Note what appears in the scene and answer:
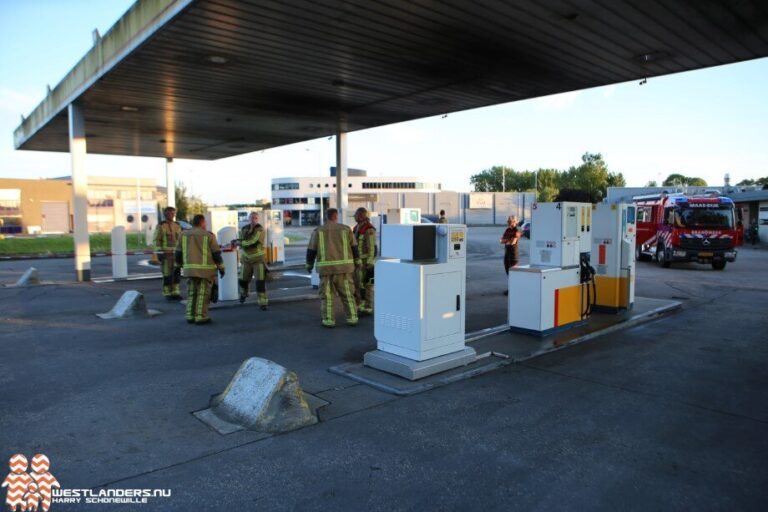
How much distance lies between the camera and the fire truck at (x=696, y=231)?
1752 cm

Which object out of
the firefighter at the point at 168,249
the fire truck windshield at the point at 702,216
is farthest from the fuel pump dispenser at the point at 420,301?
the fire truck windshield at the point at 702,216

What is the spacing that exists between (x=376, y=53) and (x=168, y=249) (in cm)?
613

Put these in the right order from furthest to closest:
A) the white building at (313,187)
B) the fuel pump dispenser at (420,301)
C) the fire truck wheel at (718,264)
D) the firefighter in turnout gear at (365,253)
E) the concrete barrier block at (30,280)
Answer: the white building at (313,187) → the fire truck wheel at (718,264) → the concrete barrier block at (30,280) → the firefighter in turnout gear at (365,253) → the fuel pump dispenser at (420,301)

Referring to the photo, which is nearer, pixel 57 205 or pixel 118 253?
pixel 118 253

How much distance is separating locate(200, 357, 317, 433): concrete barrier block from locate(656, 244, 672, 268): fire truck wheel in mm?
17591

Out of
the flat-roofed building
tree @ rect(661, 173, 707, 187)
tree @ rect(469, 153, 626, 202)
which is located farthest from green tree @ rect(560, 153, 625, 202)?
the flat-roofed building

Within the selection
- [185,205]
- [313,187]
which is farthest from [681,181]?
[185,205]

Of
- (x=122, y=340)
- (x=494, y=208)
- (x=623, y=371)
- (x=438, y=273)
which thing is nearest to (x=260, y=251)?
(x=122, y=340)

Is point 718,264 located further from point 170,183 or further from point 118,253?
point 170,183

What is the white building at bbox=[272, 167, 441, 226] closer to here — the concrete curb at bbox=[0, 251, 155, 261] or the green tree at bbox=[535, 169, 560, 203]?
the green tree at bbox=[535, 169, 560, 203]

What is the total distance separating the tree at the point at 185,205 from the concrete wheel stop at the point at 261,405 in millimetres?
44789

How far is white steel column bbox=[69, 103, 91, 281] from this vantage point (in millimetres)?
14594

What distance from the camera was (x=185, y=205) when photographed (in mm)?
50000

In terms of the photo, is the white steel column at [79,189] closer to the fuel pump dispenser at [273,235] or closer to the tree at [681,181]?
A: the fuel pump dispenser at [273,235]
